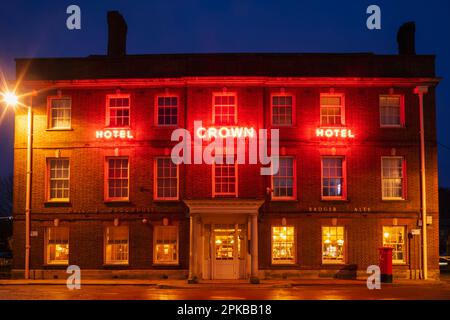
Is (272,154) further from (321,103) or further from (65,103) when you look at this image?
(65,103)

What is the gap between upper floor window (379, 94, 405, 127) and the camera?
30.4 metres

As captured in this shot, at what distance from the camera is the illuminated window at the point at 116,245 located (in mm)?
29734

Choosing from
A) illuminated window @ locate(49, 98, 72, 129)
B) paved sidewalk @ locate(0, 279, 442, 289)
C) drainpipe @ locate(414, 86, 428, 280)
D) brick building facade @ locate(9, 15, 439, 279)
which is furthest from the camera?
illuminated window @ locate(49, 98, 72, 129)

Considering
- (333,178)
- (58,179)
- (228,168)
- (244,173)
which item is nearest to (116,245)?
(58,179)

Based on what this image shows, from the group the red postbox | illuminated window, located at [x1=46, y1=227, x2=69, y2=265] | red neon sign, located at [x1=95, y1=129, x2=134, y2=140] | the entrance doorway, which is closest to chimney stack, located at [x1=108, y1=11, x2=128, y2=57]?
red neon sign, located at [x1=95, y1=129, x2=134, y2=140]

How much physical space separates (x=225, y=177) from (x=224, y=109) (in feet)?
11.6

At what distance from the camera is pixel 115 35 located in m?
32.7

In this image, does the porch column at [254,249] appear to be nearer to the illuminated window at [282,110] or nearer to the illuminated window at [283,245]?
the illuminated window at [283,245]

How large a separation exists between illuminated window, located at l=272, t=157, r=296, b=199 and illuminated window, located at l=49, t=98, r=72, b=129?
11.3m

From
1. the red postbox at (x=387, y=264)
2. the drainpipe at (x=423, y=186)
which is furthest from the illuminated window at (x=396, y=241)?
the red postbox at (x=387, y=264)

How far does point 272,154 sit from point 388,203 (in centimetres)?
642

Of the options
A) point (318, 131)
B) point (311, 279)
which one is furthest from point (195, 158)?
point (311, 279)

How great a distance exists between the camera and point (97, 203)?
29875 mm

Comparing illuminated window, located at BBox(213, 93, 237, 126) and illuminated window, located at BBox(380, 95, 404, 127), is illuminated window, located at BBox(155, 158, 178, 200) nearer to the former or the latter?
illuminated window, located at BBox(213, 93, 237, 126)
